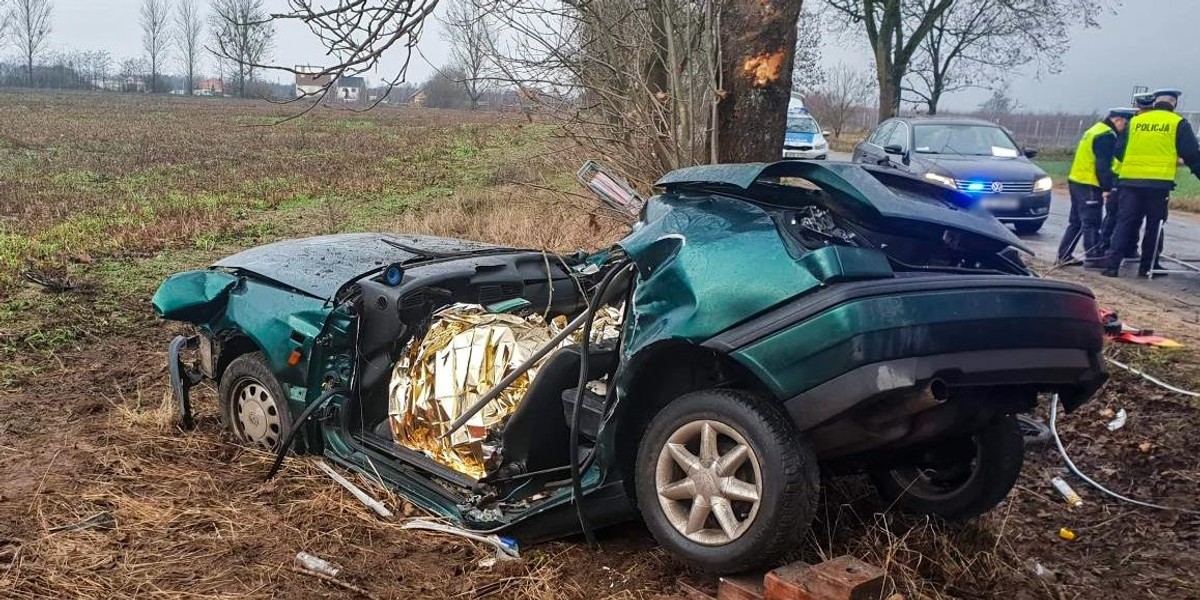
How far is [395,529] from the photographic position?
389 centimetres

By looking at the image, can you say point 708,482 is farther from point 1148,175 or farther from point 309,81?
point 1148,175

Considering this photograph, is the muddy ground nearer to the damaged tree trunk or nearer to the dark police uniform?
the damaged tree trunk

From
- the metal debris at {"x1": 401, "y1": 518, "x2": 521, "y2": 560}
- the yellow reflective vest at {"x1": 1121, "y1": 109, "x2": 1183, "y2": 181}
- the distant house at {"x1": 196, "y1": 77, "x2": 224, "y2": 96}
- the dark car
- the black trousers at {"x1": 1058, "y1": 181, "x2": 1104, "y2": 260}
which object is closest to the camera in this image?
the metal debris at {"x1": 401, "y1": 518, "x2": 521, "y2": 560}

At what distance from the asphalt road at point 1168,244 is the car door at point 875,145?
3.27ft

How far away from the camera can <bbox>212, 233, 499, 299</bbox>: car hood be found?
445cm

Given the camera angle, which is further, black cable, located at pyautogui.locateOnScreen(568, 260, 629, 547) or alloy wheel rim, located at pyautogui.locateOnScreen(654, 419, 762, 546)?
black cable, located at pyautogui.locateOnScreen(568, 260, 629, 547)

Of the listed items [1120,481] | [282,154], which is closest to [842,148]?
[282,154]

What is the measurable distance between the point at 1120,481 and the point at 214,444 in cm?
462

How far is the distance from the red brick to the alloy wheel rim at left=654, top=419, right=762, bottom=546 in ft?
0.60

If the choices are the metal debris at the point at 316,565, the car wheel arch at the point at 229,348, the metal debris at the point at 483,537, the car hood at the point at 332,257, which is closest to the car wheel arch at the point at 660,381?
the metal debris at the point at 483,537

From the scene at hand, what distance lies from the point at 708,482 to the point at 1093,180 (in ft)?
28.9

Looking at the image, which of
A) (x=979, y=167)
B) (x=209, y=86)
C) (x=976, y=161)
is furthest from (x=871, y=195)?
(x=209, y=86)

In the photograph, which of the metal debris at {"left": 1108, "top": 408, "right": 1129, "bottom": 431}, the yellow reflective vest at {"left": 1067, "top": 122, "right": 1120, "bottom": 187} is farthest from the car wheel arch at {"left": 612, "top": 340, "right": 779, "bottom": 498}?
the yellow reflective vest at {"left": 1067, "top": 122, "right": 1120, "bottom": 187}

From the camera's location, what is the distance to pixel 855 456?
3.02m
